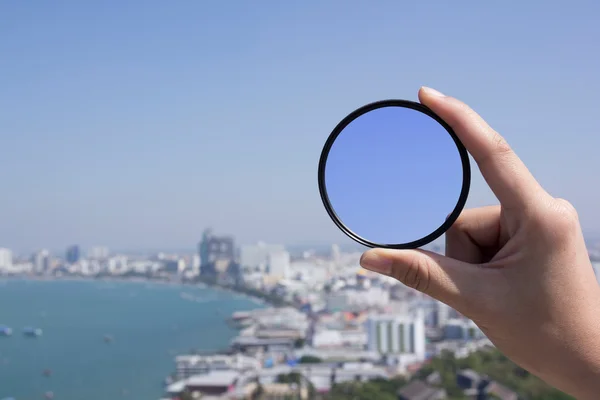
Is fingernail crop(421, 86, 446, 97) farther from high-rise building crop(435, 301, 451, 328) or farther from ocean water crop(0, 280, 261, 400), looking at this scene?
high-rise building crop(435, 301, 451, 328)

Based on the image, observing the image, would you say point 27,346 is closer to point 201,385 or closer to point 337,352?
point 201,385

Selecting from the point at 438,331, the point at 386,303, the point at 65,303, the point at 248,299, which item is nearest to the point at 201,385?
the point at 438,331

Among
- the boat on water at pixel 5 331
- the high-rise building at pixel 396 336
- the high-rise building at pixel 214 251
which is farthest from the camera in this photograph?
the high-rise building at pixel 214 251

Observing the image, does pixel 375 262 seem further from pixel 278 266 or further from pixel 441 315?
pixel 278 266

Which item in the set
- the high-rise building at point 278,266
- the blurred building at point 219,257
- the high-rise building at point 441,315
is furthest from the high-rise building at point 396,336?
the blurred building at point 219,257

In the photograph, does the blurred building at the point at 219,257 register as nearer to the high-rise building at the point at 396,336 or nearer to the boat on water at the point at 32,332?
the boat on water at the point at 32,332

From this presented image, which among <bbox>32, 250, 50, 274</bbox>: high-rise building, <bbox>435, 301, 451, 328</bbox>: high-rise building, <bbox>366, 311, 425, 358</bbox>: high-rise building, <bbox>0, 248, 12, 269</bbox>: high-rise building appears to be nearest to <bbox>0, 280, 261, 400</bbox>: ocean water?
<bbox>32, 250, 50, 274</bbox>: high-rise building

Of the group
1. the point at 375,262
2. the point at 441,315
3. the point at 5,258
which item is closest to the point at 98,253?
the point at 5,258
